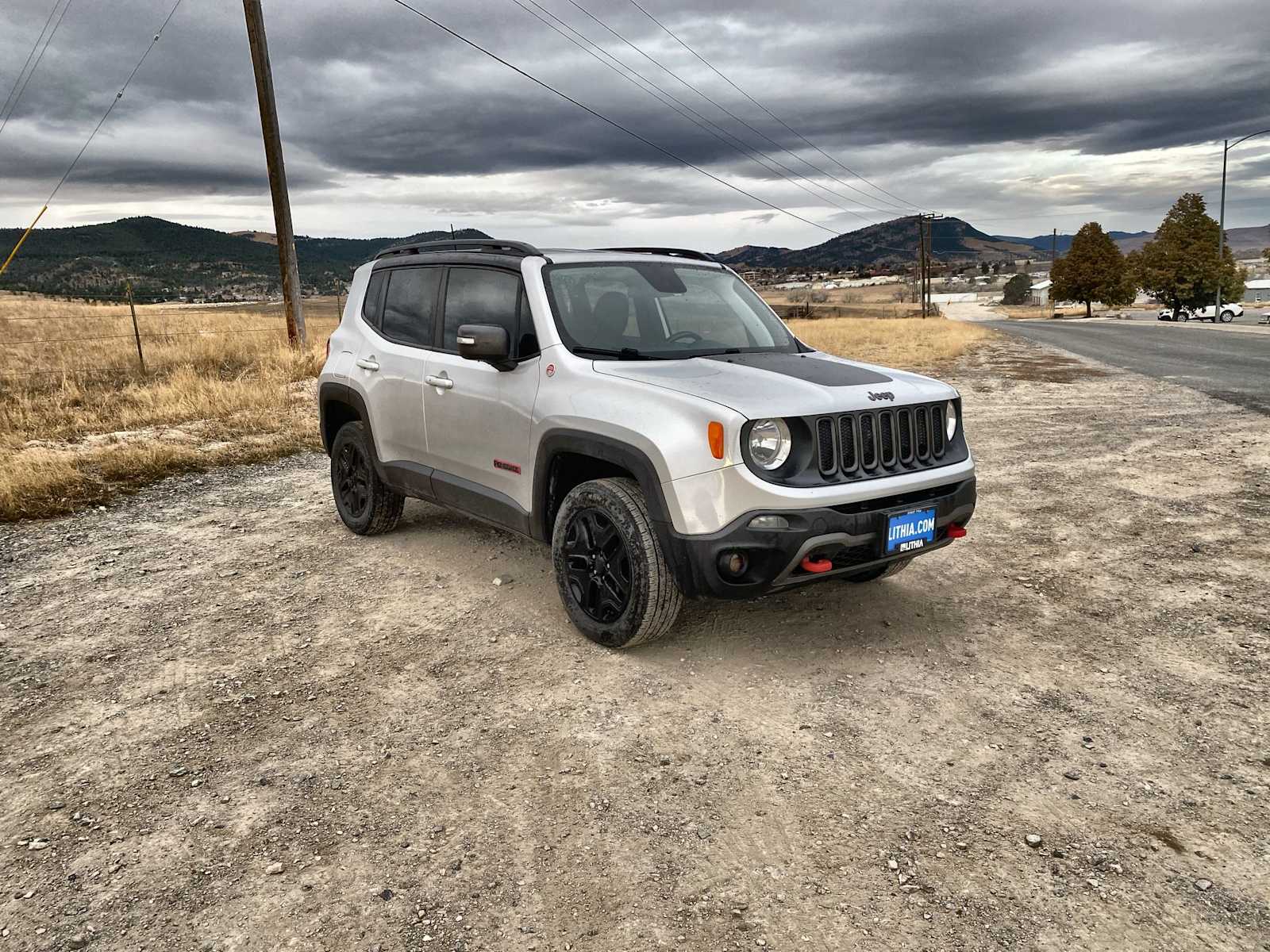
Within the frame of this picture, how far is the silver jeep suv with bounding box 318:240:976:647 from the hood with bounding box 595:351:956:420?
16mm

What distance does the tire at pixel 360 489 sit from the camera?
6160 millimetres

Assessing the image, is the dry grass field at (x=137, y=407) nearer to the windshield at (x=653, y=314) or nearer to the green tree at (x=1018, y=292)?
the windshield at (x=653, y=314)

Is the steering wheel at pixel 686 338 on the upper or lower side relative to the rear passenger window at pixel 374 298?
lower

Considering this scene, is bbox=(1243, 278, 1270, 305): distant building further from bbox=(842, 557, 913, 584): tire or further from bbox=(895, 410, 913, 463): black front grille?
bbox=(895, 410, 913, 463): black front grille

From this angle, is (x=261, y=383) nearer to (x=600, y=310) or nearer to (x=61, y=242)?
(x=600, y=310)

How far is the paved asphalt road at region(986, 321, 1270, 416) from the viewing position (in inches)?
537

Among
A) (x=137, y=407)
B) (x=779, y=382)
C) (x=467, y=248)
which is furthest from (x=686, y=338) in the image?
(x=137, y=407)

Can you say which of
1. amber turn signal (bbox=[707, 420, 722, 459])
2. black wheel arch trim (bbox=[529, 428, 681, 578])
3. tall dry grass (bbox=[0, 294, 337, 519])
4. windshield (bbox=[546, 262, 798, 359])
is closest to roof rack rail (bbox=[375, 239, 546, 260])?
windshield (bbox=[546, 262, 798, 359])

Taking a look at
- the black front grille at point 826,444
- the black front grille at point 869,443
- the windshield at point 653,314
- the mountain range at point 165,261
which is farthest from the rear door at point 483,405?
the mountain range at point 165,261

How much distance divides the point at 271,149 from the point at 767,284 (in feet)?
520

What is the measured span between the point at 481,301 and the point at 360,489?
79.9 inches

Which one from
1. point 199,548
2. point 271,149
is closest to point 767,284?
point 271,149

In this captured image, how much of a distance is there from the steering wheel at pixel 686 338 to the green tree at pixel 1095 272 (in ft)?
272

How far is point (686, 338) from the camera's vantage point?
4.82 m
